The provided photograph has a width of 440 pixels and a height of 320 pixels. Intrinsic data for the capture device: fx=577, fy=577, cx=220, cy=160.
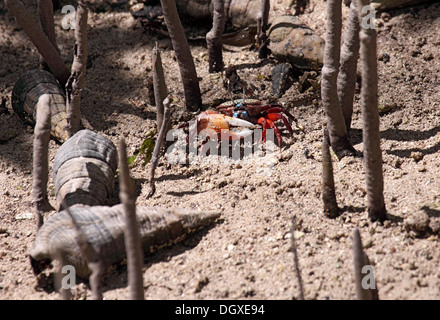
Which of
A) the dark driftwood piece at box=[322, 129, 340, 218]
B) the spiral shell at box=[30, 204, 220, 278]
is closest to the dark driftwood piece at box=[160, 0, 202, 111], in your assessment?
the spiral shell at box=[30, 204, 220, 278]

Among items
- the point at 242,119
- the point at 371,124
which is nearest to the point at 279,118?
the point at 242,119

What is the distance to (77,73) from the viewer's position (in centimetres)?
419

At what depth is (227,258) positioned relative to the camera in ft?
10.8

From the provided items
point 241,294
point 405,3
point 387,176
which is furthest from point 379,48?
point 241,294

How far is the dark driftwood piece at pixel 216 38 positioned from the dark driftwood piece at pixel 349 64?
4.59ft

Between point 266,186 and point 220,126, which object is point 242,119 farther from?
point 266,186

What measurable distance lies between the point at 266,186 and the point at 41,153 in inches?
57.5

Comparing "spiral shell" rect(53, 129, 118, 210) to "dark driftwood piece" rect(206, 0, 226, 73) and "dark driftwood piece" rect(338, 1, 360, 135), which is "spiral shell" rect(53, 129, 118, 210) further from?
"dark driftwood piece" rect(338, 1, 360, 135)

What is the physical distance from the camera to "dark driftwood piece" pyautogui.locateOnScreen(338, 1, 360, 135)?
3732 mm

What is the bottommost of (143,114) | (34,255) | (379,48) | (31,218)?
(34,255)
